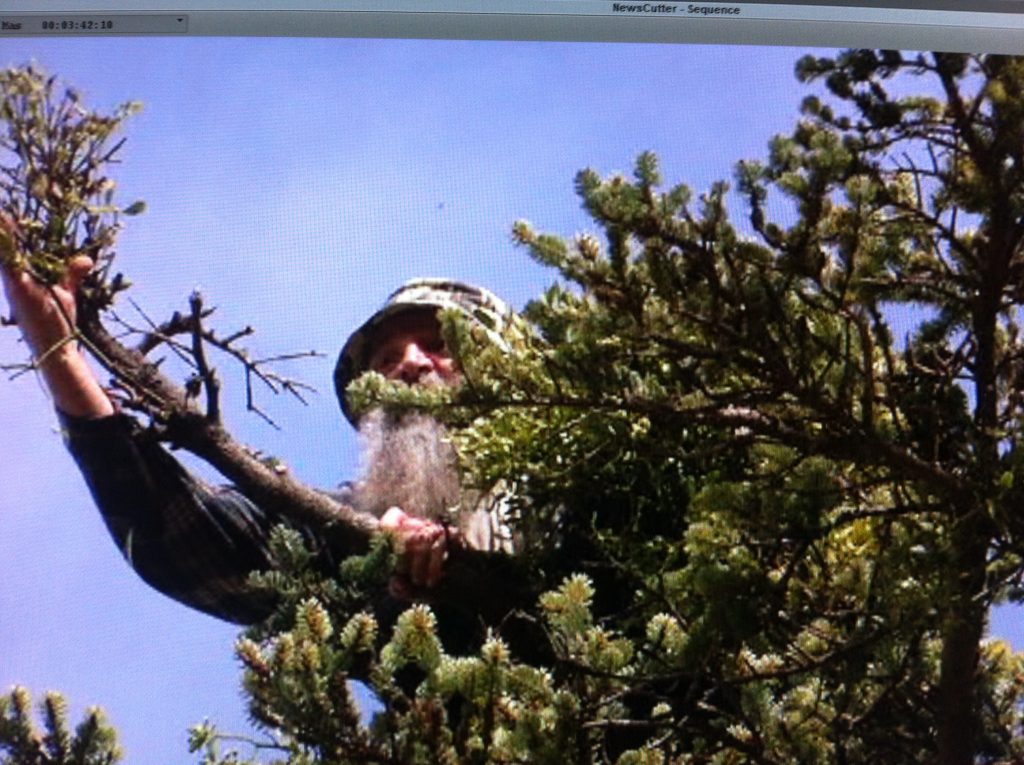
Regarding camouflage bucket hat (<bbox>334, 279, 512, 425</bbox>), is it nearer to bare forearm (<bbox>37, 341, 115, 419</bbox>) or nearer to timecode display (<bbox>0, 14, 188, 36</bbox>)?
bare forearm (<bbox>37, 341, 115, 419</bbox>)

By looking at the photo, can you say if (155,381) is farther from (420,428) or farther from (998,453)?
(998,453)

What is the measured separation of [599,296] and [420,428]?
0.55 meters

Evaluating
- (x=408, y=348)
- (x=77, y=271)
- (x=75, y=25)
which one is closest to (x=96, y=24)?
(x=75, y=25)

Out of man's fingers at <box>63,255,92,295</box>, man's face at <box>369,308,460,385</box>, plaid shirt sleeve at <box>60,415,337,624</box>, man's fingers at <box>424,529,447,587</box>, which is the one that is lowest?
man's fingers at <box>424,529,447,587</box>

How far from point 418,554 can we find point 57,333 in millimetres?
456

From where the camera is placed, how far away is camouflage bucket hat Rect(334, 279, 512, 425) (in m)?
1.81

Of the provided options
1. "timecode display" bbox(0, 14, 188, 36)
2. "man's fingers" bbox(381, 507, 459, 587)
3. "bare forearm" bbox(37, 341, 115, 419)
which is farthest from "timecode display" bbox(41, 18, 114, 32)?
"man's fingers" bbox(381, 507, 459, 587)

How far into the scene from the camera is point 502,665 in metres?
1.41

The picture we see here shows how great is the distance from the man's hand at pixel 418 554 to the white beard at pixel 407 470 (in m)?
0.12

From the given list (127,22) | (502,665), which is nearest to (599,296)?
(502,665)

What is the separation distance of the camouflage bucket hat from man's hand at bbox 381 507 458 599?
15 cm

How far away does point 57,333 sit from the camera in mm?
1762

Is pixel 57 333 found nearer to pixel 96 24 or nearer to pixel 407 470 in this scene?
pixel 96 24

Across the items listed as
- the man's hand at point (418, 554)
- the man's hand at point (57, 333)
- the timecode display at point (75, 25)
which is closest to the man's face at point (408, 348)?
the man's hand at point (418, 554)
